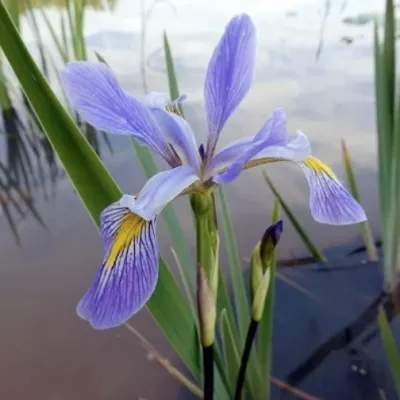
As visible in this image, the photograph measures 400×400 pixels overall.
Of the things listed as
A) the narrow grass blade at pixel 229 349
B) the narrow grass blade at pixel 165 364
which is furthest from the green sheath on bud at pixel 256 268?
the narrow grass blade at pixel 165 364

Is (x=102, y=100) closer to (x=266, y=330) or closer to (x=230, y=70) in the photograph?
(x=230, y=70)

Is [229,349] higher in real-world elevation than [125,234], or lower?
lower

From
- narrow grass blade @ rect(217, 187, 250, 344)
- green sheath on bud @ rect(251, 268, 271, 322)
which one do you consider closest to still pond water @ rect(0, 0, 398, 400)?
narrow grass blade @ rect(217, 187, 250, 344)

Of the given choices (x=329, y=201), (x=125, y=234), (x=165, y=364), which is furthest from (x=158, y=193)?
(x=165, y=364)

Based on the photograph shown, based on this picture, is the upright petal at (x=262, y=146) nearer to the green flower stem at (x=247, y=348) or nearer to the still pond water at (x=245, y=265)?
the green flower stem at (x=247, y=348)

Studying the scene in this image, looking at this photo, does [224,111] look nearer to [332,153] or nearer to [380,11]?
[332,153]

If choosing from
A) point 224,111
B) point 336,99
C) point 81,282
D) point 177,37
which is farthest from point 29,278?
point 177,37
